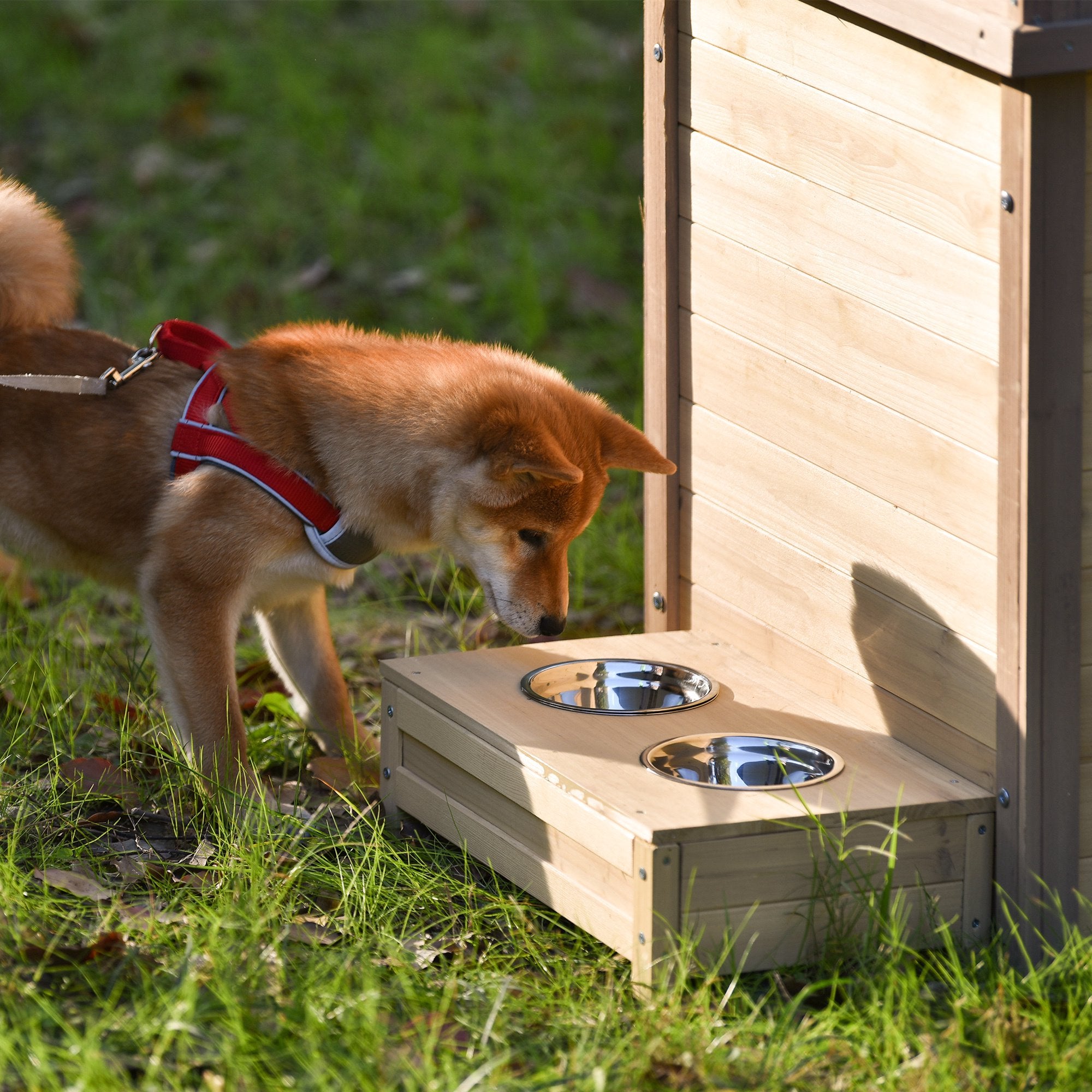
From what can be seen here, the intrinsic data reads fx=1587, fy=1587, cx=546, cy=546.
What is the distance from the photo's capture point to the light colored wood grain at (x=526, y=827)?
2885mm

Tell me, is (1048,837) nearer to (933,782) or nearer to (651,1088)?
(933,782)

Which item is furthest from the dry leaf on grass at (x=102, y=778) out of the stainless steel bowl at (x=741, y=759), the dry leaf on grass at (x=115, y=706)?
the stainless steel bowl at (x=741, y=759)

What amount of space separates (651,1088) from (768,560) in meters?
1.40

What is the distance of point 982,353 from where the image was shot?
9.19 ft

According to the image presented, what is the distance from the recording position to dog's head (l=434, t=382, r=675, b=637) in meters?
3.42

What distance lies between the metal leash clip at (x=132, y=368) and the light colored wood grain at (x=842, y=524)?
4.18 ft

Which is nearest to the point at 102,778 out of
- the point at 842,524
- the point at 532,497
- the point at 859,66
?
the point at 532,497

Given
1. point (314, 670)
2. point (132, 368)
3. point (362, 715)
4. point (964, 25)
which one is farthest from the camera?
point (362, 715)

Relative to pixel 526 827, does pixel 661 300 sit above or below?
above

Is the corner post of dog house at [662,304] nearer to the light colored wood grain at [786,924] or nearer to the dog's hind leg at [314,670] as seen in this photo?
the dog's hind leg at [314,670]

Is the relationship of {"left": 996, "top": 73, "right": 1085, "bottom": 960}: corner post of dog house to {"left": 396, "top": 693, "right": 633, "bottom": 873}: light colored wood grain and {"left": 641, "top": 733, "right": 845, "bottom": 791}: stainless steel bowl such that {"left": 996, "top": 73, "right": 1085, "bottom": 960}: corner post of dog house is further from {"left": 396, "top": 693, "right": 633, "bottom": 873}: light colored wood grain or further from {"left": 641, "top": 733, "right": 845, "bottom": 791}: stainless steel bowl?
{"left": 396, "top": 693, "right": 633, "bottom": 873}: light colored wood grain

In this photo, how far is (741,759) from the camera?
316 cm

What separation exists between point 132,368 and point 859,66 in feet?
5.85

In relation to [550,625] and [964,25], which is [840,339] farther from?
[550,625]
